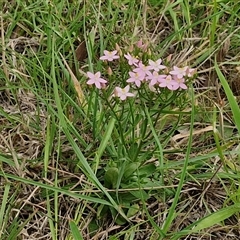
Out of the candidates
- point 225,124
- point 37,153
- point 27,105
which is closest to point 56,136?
point 37,153

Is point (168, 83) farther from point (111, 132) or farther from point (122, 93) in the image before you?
point (111, 132)

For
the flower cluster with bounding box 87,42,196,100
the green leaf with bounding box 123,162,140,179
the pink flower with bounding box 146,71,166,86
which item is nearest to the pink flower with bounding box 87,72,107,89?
the flower cluster with bounding box 87,42,196,100

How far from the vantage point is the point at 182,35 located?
1870 millimetres

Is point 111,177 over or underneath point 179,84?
underneath

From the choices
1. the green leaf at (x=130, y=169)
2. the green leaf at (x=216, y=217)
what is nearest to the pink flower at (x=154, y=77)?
the green leaf at (x=130, y=169)

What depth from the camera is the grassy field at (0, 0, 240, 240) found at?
4.39ft

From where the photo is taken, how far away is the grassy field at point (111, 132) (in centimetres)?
134

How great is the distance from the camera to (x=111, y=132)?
1.42 m

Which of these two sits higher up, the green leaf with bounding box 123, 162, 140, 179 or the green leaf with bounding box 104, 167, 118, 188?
the green leaf with bounding box 123, 162, 140, 179

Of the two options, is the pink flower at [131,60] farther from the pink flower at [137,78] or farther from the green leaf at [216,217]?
the green leaf at [216,217]

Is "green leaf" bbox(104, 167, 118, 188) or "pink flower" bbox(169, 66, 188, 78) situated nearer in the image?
"pink flower" bbox(169, 66, 188, 78)

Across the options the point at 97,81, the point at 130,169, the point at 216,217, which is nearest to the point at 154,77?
the point at 97,81

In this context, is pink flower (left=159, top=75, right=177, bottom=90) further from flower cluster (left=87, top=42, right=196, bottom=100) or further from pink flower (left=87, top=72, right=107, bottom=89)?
pink flower (left=87, top=72, right=107, bottom=89)

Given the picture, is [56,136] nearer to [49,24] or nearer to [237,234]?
[49,24]
